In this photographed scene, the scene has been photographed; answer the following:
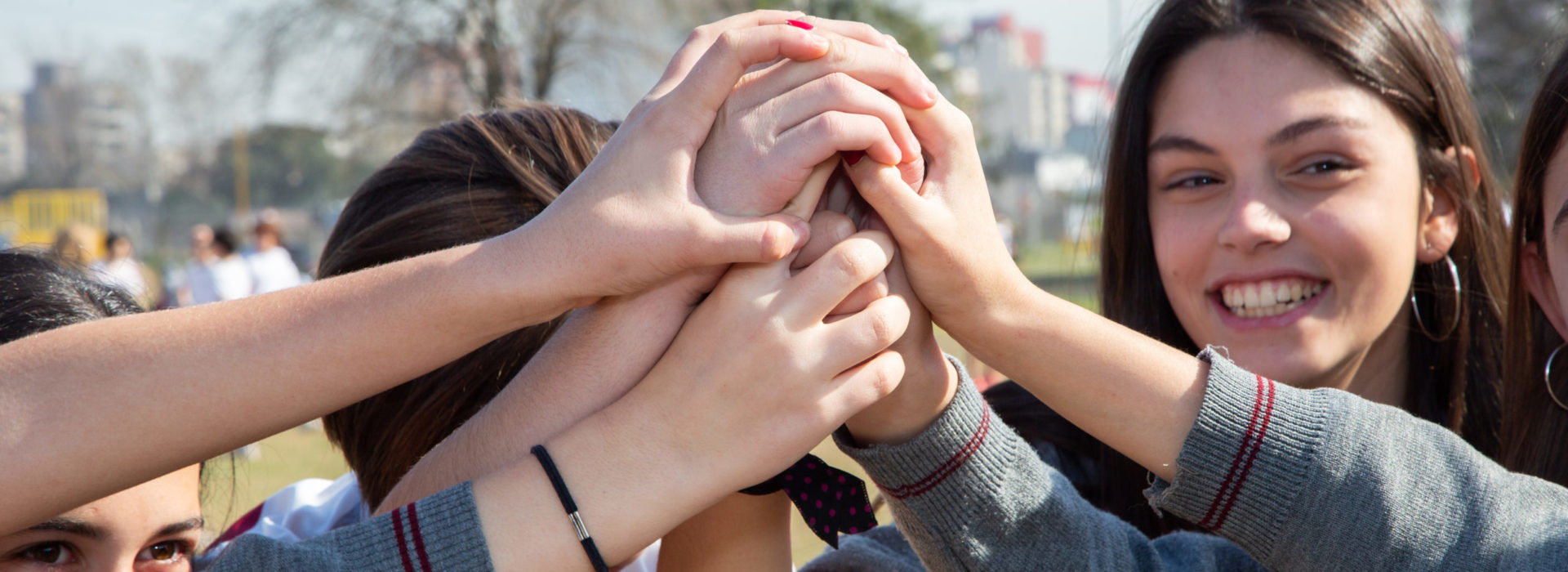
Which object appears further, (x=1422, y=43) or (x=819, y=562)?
(x=1422, y=43)

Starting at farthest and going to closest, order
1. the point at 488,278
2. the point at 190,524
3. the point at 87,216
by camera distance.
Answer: the point at 87,216 < the point at 190,524 < the point at 488,278

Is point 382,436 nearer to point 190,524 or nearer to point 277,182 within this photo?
point 190,524

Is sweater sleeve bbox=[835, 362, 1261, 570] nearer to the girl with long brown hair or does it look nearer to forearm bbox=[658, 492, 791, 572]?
the girl with long brown hair

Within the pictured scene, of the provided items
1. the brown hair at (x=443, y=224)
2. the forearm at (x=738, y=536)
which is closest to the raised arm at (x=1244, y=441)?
the forearm at (x=738, y=536)

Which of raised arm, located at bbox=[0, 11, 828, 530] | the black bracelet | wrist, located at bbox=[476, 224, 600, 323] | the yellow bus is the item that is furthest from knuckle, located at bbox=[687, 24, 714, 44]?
the yellow bus

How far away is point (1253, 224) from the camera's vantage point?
204cm

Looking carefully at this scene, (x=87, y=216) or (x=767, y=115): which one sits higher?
(x=87, y=216)

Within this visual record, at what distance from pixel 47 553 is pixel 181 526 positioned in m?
A: 0.17

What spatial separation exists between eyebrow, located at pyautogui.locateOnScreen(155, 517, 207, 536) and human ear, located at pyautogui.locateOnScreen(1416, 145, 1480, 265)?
2.24m

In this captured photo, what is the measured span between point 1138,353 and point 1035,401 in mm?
827

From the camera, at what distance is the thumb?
4.54ft

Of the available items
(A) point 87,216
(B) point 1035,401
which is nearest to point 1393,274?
(B) point 1035,401

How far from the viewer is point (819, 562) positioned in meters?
1.72

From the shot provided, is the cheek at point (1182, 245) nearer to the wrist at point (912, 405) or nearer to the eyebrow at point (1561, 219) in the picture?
the eyebrow at point (1561, 219)
